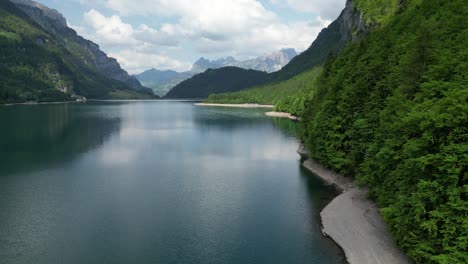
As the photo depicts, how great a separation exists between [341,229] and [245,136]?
96.3 m

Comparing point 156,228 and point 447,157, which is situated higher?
point 447,157

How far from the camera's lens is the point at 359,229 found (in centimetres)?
4856

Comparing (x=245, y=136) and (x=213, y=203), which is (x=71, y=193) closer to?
(x=213, y=203)

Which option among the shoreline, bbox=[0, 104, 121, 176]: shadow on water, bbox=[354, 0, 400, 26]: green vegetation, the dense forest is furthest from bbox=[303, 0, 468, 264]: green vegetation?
bbox=[354, 0, 400, 26]: green vegetation

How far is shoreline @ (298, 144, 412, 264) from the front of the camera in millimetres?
41344

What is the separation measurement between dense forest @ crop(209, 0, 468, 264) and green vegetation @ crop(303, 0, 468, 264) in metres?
0.09

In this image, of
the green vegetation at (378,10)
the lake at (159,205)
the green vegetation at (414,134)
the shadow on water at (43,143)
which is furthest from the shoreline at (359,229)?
the green vegetation at (378,10)

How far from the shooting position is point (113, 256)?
43938 millimetres

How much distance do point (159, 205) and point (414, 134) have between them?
130 ft

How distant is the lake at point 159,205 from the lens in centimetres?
4538

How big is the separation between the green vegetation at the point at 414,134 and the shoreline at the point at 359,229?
7.68 ft

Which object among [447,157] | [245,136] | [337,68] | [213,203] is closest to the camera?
[447,157]

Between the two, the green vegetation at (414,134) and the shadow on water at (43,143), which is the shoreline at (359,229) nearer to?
the green vegetation at (414,134)

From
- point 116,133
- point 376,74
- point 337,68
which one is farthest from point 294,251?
point 116,133
